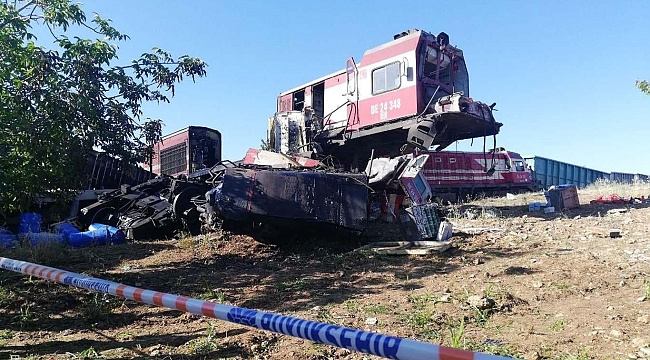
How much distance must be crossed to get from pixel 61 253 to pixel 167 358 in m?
4.55

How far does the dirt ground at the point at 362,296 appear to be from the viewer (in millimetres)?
3158

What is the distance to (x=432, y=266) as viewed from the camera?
18.6ft

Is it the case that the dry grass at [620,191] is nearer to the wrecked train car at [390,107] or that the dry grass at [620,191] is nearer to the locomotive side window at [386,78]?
the wrecked train car at [390,107]

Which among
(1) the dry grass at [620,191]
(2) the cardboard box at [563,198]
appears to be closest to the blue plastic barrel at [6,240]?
(2) the cardboard box at [563,198]

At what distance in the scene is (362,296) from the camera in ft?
14.9

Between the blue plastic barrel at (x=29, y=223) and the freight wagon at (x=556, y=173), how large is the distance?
65.0ft

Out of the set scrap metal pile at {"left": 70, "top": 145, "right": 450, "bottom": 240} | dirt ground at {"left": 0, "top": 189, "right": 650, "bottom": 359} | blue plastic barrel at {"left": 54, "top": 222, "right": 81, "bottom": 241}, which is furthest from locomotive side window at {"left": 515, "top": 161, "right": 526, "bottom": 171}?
blue plastic barrel at {"left": 54, "top": 222, "right": 81, "bottom": 241}

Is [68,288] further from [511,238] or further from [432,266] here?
[511,238]

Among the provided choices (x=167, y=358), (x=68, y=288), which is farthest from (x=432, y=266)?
(x=68, y=288)

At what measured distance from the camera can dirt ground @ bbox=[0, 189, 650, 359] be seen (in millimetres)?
3158

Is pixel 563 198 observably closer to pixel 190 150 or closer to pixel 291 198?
pixel 291 198

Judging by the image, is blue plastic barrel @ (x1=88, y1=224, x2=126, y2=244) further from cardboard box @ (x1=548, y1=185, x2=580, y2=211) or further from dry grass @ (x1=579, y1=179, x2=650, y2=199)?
dry grass @ (x1=579, y1=179, x2=650, y2=199)

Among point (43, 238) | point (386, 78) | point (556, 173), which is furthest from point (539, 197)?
point (43, 238)

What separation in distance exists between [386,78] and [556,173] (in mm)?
16874
